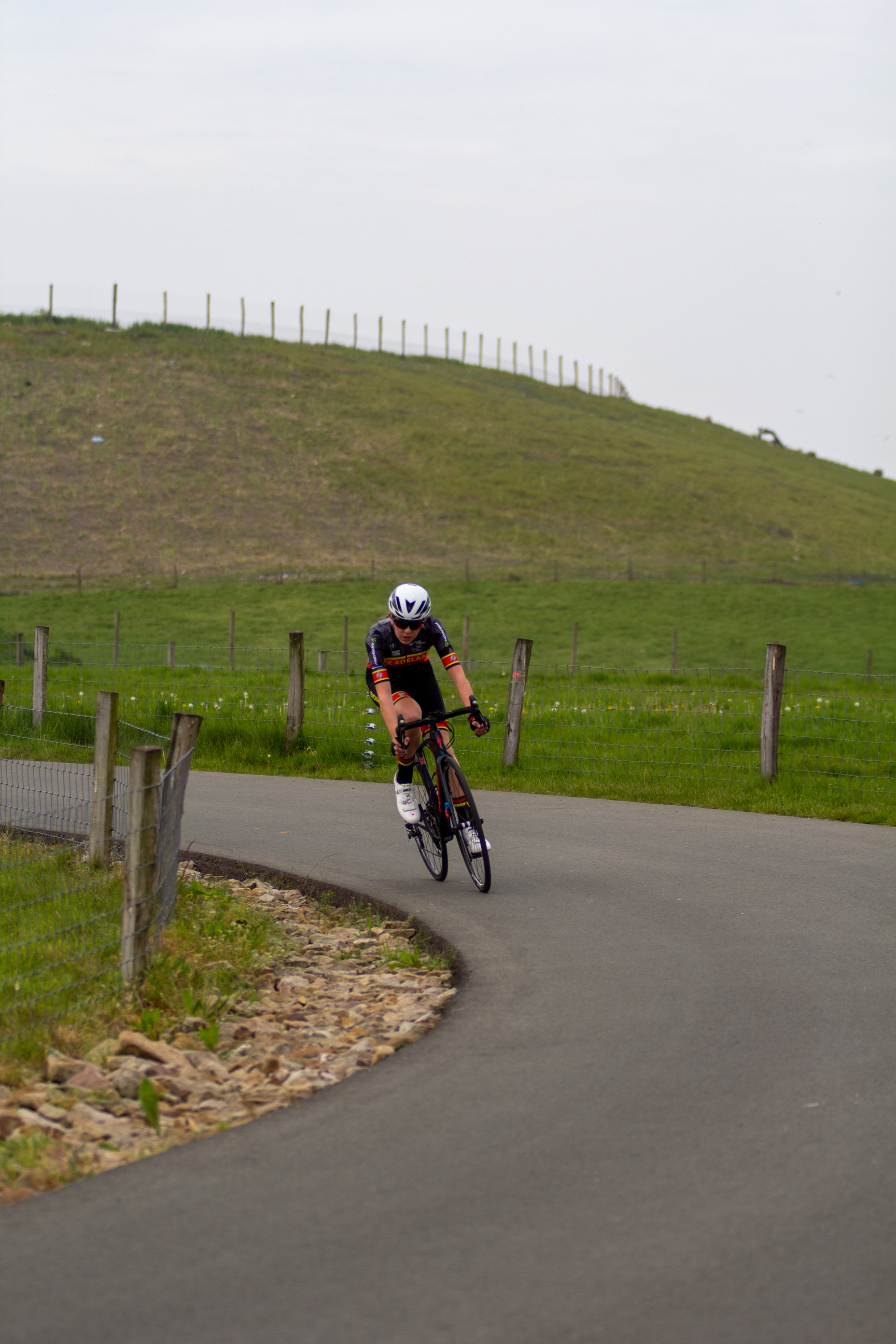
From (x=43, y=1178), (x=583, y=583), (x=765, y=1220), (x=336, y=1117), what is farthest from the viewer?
(x=583, y=583)

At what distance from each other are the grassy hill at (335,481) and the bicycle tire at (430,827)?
4083cm

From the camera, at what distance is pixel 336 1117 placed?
4801 mm

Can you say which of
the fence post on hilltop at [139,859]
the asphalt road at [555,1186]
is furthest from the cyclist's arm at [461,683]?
the fence post on hilltop at [139,859]

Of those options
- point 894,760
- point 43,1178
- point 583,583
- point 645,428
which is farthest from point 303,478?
point 43,1178

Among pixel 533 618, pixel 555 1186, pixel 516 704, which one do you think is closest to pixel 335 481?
pixel 533 618

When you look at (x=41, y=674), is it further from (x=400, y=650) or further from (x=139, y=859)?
(x=139, y=859)

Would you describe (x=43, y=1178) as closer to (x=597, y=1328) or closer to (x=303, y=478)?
(x=597, y=1328)

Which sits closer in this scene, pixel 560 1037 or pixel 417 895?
pixel 560 1037

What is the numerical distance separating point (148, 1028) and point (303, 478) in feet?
195

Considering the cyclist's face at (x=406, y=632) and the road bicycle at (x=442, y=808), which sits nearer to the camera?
the road bicycle at (x=442, y=808)

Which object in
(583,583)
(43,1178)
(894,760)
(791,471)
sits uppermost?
(791,471)

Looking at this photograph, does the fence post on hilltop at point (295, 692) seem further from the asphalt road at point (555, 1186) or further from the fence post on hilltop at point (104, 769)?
the asphalt road at point (555, 1186)

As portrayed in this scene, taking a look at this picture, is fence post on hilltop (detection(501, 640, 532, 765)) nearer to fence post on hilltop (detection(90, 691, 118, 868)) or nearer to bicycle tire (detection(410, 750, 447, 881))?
bicycle tire (detection(410, 750, 447, 881))

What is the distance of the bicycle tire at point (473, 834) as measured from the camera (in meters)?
8.64
